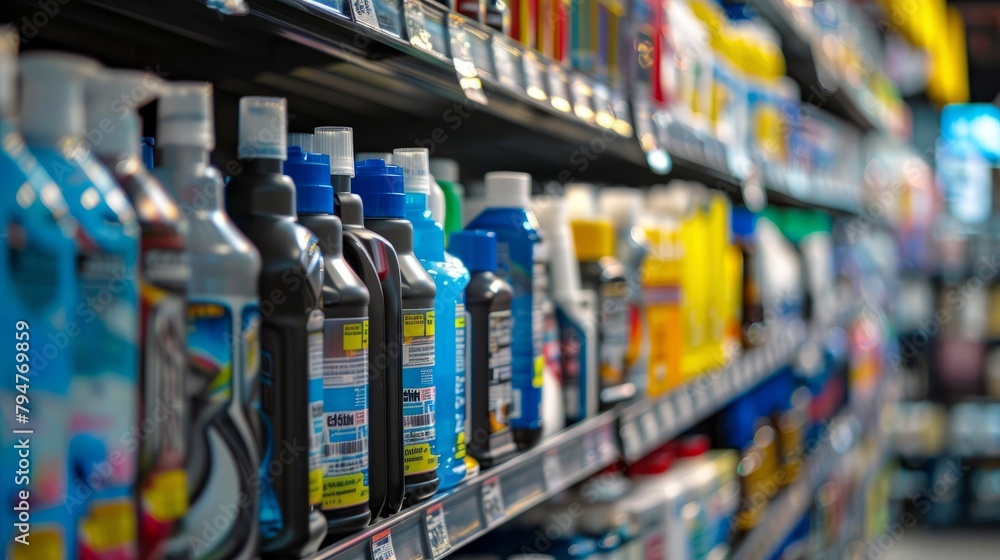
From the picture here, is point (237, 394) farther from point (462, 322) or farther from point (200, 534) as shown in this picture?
point (462, 322)

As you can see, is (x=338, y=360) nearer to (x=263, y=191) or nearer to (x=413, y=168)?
(x=263, y=191)

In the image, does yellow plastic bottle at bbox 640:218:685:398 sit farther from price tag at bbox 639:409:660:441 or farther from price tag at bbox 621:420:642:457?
price tag at bbox 621:420:642:457

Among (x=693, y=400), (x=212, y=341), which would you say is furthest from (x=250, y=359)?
(x=693, y=400)

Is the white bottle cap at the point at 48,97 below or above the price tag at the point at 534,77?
below

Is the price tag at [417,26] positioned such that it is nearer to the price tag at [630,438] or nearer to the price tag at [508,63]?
the price tag at [508,63]

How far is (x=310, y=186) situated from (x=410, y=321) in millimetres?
183

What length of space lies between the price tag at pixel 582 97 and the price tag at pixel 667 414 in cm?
62

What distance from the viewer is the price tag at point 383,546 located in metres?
0.90

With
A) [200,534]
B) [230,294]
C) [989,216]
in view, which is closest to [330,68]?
[230,294]

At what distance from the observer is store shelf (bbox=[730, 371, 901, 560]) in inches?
111

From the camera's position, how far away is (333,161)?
0.99 metres

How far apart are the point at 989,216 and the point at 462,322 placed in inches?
235

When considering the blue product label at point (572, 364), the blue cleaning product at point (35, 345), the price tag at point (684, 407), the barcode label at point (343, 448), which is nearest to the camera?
the blue cleaning product at point (35, 345)

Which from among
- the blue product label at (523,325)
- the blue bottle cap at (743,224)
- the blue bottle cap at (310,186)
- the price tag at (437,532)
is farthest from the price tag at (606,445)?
the blue bottle cap at (743,224)
